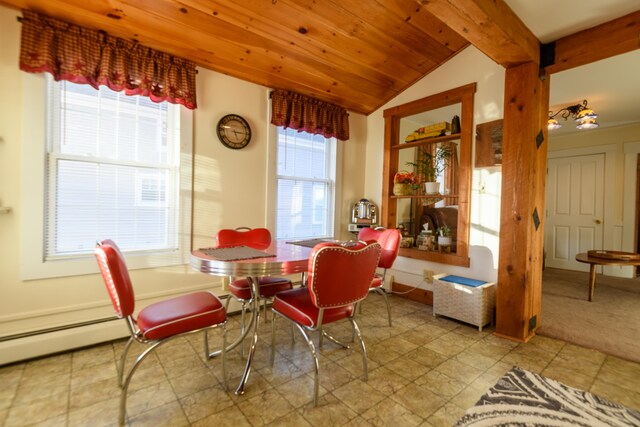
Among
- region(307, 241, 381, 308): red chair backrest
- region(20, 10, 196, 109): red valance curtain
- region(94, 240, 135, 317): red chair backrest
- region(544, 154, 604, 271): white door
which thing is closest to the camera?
region(94, 240, 135, 317): red chair backrest

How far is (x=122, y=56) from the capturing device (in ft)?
7.21

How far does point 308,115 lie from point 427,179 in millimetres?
1740

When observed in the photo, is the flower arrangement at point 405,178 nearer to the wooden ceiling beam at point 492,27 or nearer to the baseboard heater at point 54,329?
the wooden ceiling beam at point 492,27

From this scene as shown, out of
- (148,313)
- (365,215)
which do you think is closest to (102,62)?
(148,313)

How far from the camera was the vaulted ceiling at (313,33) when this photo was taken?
1949 mm

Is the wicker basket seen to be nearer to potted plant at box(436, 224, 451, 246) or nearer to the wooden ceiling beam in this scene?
potted plant at box(436, 224, 451, 246)

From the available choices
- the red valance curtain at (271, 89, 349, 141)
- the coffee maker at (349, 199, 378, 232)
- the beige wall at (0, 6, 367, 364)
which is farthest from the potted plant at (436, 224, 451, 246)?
the red valance curtain at (271, 89, 349, 141)

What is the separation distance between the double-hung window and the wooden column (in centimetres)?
191

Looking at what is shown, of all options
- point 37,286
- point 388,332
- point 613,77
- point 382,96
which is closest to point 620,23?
point 613,77

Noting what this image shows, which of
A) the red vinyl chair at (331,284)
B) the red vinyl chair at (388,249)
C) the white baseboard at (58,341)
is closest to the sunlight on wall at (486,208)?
the red vinyl chair at (388,249)

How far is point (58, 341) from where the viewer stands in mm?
2090

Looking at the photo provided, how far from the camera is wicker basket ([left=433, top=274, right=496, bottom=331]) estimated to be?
Result: 2.57 metres

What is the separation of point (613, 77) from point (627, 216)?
2.59m

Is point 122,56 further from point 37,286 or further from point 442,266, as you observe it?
point 442,266
